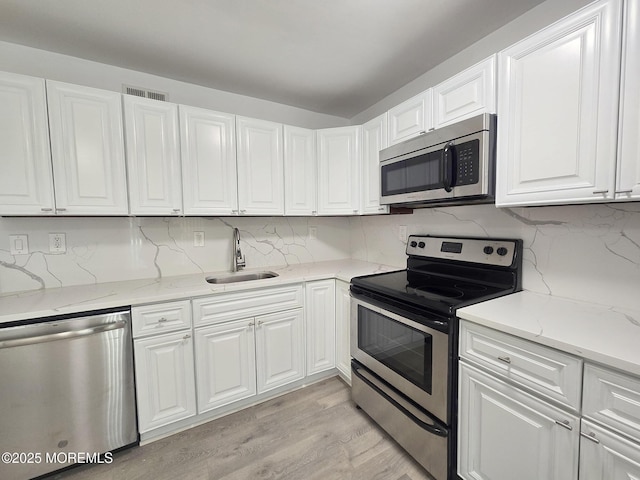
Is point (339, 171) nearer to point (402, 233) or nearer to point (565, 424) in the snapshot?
point (402, 233)

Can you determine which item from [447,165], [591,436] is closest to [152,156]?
[447,165]

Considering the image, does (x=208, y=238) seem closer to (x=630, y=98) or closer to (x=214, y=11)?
(x=214, y=11)

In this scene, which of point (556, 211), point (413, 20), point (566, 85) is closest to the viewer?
point (566, 85)

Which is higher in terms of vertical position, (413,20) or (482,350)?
(413,20)

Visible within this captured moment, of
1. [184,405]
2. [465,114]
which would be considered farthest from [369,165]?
[184,405]

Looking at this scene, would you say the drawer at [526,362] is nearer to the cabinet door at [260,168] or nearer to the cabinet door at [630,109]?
the cabinet door at [630,109]

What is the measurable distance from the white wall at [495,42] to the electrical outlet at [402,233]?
3.66ft

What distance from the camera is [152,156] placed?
1.85 metres

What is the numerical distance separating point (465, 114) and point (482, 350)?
1.22m

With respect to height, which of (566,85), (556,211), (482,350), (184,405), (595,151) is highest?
(566,85)

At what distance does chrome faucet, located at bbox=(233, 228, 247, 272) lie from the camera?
2.37 metres

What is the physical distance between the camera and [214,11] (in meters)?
1.50

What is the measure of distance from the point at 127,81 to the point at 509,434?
10.1ft

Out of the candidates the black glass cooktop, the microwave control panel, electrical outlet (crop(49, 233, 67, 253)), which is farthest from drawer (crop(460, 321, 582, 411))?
electrical outlet (crop(49, 233, 67, 253))
